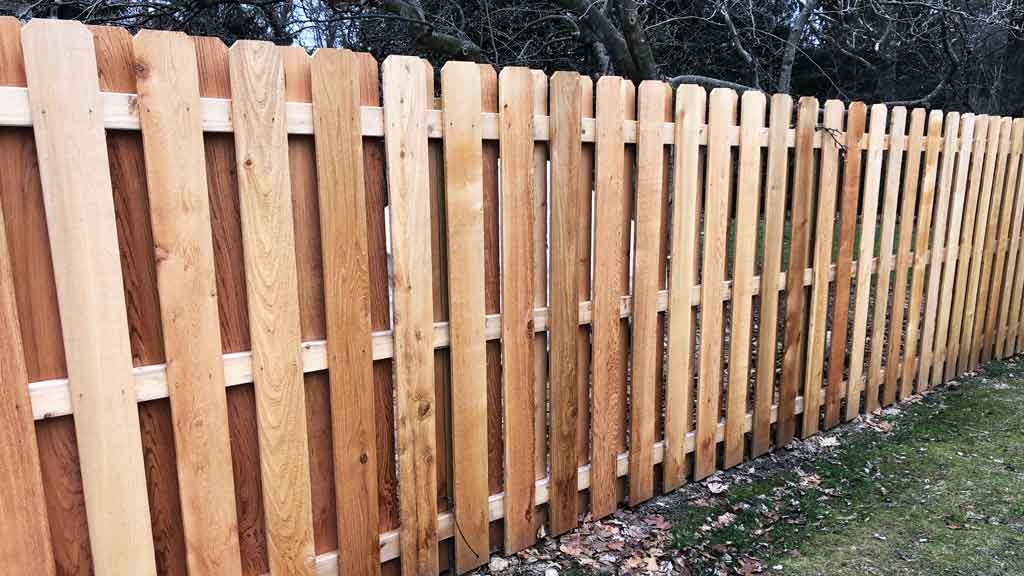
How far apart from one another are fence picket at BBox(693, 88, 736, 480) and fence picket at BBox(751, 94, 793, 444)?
13.3 inches

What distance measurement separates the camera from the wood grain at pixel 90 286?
1.62 metres

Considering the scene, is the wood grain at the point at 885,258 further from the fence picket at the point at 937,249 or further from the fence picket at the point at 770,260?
the fence picket at the point at 770,260

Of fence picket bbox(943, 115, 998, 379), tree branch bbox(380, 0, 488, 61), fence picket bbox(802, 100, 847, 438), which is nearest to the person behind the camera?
fence picket bbox(802, 100, 847, 438)

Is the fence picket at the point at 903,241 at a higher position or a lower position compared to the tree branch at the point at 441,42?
lower

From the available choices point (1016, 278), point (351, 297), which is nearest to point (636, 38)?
point (1016, 278)

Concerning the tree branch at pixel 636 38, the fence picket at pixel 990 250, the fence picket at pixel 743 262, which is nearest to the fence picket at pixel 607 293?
the fence picket at pixel 743 262

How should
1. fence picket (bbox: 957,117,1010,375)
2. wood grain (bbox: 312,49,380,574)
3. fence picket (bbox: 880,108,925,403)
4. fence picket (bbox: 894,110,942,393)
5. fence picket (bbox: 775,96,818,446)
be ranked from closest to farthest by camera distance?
wood grain (bbox: 312,49,380,574), fence picket (bbox: 775,96,818,446), fence picket (bbox: 880,108,925,403), fence picket (bbox: 894,110,942,393), fence picket (bbox: 957,117,1010,375)

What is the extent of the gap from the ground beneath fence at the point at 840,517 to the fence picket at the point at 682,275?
0.32m

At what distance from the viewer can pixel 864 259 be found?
4074 mm

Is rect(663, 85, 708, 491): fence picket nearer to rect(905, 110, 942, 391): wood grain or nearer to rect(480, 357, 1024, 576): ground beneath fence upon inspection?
rect(480, 357, 1024, 576): ground beneath fence

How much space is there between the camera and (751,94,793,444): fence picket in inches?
133

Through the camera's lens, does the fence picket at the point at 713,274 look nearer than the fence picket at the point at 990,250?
Yes

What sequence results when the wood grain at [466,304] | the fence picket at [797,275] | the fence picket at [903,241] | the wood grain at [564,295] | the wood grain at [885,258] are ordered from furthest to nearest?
the fence picket at [903,241]
the wood grain at [885,258]
the fence picket at [797,275]
the wood grain at [564,295]
the wood grain at [466,304]

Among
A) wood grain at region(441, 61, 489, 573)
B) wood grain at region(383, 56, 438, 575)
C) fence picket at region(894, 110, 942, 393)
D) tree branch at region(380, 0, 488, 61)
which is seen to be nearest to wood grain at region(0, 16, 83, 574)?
wood grain at region(383, 56, 438, 575)
